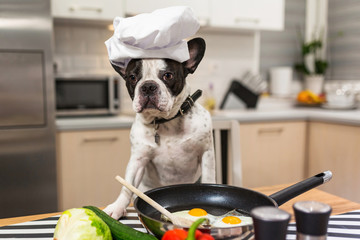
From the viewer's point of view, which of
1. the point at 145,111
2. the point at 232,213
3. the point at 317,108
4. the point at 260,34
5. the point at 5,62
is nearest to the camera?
the point at 232,213

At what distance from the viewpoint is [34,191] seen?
2266 mm

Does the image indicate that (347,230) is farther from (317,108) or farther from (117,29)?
(317,108)

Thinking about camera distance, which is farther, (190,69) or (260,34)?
(260,34)

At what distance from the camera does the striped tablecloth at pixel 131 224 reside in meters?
0.84

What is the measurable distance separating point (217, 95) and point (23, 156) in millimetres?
1758

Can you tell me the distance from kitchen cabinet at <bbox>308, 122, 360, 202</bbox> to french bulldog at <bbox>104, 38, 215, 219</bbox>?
1.85 meters

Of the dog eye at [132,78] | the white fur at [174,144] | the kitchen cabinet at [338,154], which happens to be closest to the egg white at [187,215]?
the white fur at [174,144]

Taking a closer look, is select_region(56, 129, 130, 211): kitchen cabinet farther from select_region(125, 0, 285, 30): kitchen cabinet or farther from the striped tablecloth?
the striped tablecloth

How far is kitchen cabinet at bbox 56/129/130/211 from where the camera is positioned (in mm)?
2299

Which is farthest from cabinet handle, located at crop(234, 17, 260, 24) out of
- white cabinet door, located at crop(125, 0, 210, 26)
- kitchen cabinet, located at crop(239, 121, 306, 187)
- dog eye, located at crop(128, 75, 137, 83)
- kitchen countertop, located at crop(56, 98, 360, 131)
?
dog eye, located at crop(128, 75, 137, 83)

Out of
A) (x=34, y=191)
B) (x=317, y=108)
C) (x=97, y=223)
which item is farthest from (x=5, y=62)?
(x=317, y=108)

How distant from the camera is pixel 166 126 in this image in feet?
3.53

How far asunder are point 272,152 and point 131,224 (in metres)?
2.13

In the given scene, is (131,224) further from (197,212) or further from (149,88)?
(149,88)
